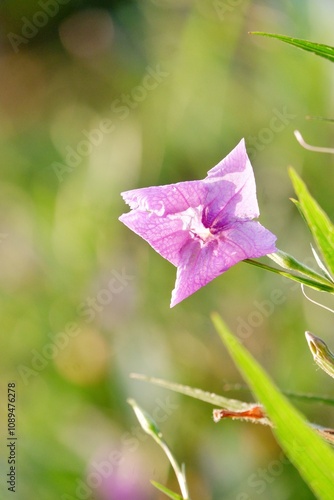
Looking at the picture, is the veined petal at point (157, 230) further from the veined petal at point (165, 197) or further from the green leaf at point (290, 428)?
the green leaf at point (290, 428)

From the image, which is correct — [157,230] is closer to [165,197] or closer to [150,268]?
[165,197]

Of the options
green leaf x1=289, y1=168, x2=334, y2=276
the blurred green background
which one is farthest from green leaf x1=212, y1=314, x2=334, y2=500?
the blurred green background

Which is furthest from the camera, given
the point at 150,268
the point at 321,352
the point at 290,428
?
the point at 150,268

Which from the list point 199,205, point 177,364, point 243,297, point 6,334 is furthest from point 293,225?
point 199,205

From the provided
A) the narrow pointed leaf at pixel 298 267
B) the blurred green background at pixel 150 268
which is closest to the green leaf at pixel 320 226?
the narrow pointed leaf at pixel 298 267

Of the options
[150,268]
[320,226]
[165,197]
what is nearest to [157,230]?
[165,197]
